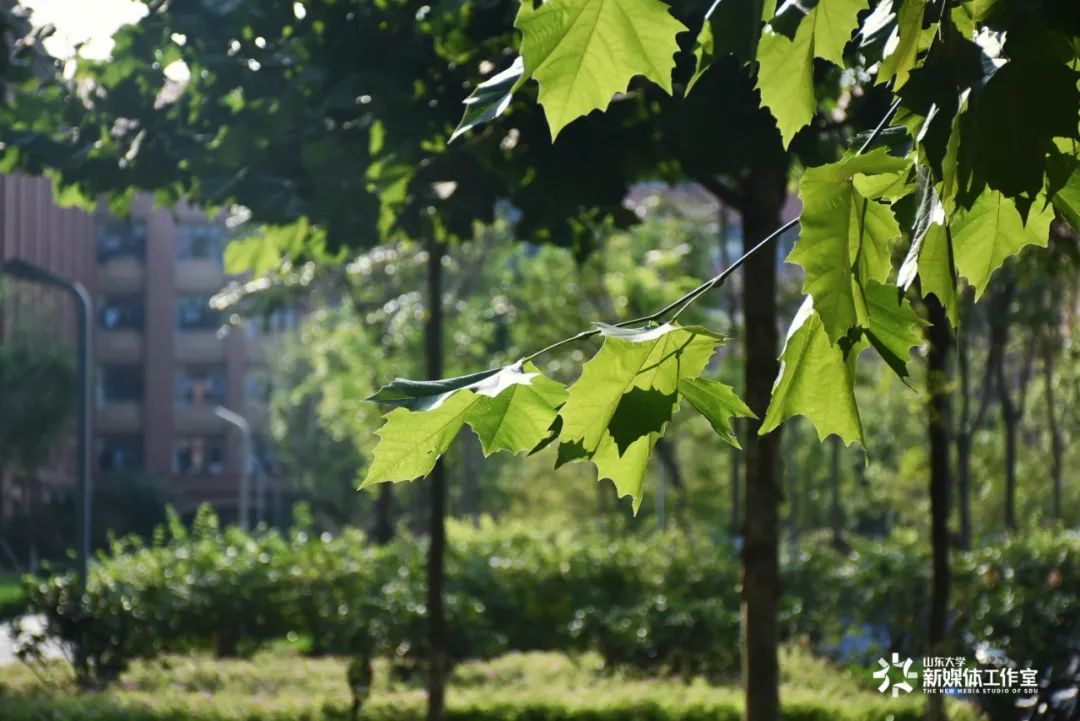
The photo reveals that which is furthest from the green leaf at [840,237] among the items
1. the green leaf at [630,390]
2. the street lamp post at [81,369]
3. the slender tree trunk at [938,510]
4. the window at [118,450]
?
the window at [118,450]

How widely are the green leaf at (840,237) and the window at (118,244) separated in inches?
3308

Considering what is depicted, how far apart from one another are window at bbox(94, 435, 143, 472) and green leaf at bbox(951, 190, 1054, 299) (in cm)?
8372

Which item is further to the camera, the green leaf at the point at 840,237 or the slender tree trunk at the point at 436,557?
the slender tree trunk at the point at 436,557

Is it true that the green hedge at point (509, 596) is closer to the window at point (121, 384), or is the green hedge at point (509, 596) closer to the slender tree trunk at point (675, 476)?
the slender tree trunk at point (675, 476)

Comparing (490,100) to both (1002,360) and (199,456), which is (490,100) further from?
(199,456)

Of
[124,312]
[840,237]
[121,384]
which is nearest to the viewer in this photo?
[840,237]

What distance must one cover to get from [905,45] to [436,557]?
29.2 feet

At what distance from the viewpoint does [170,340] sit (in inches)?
3339

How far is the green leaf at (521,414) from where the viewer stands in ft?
7.35

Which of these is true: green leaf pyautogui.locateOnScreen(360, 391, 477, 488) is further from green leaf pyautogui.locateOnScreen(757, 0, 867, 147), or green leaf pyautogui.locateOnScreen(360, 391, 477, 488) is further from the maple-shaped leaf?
A: green leaf pyautogui.locateOnScreen(757, 0, 867, 147)

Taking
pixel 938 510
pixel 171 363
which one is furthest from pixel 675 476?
pixel 171 363

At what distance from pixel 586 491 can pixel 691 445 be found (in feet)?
17.6

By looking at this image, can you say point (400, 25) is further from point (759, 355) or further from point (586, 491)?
point (586, 491)

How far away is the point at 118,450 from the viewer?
84438 millimetres
